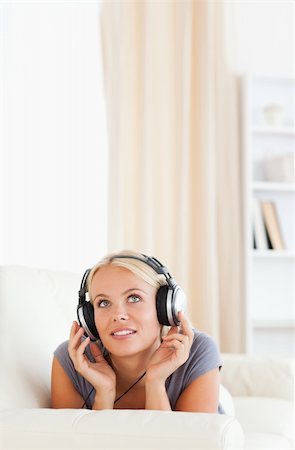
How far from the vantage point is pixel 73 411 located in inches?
49.9

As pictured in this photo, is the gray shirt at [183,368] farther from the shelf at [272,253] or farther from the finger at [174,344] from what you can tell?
the shelf at [272,253]

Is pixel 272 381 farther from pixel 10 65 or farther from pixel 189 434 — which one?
pixel 10 65

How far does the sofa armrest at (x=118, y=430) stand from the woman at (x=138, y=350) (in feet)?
0.60

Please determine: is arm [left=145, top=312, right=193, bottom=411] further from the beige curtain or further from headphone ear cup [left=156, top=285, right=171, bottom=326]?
the beige curtain

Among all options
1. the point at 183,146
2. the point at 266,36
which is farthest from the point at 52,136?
the point at 266,36

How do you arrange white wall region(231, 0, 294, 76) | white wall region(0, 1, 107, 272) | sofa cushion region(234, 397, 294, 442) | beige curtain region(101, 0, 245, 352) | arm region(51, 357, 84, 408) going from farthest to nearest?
white wall region(231, 0, 294, 76) → beige curtain region(101, 0, 245, 352) → white wall region(0, 1, 107, 272) → sofa cushion region(234, 397, 294, 442) → arm region(51, 357, 84, 408)

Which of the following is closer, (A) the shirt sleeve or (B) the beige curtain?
(A) the shirt sleeve

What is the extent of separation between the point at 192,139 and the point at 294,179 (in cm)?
55

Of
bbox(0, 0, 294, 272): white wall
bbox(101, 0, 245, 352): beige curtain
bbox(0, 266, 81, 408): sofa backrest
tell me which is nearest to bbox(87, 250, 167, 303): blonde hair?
bbox(0, 266, 81, 408): sofa backrest

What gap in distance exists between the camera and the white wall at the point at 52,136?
9.92 ft

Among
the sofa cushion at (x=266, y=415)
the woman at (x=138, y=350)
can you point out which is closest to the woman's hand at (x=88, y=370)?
the woman at (x=138, y=350)

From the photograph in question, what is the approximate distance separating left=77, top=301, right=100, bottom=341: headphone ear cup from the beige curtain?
5.99ft

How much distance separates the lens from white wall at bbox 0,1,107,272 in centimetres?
302

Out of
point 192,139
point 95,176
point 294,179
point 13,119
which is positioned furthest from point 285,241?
point 13,119
